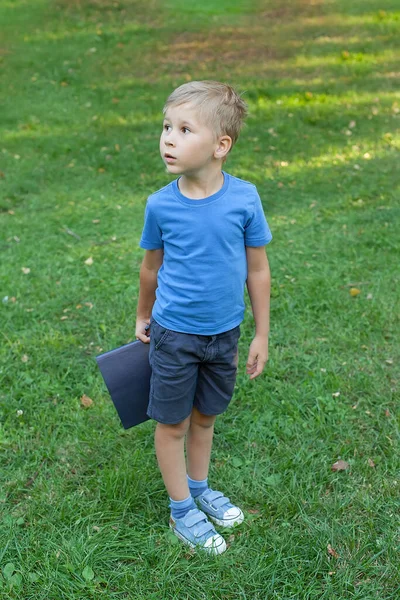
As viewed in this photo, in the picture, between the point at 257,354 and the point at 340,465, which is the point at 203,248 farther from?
the point at 340,465

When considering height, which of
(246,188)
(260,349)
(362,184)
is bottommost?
(362,184)

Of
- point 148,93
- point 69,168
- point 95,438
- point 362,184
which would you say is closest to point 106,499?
point 95,438

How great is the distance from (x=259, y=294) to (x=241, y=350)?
140cm

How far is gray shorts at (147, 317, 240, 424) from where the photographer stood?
2125mm

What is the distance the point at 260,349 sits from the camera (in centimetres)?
229

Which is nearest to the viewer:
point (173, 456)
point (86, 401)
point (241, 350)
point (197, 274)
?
point (197, 274)

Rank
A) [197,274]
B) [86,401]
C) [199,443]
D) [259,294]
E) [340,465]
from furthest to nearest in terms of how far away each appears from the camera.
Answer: [86,401], [340,465], [199,443], [259,294], [197,274]

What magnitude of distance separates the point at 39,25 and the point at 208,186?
10292 millimetres

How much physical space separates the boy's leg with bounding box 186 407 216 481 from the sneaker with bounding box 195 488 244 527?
0.08m

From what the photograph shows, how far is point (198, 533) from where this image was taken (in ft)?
7.81

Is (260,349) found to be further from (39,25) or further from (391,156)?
(39,25)

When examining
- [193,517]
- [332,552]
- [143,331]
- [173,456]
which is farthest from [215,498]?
[143,331]

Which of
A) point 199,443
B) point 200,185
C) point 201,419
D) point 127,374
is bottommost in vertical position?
point 199,443

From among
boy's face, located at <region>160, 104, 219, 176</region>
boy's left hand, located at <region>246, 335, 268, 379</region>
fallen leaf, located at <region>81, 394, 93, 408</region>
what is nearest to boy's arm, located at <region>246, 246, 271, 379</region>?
boy's left hand, located at <region>246, 335, 268, 379</region>
